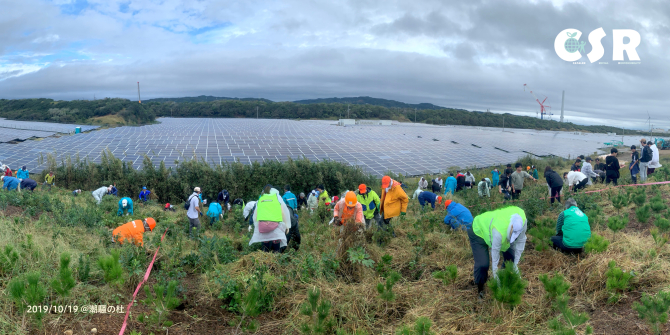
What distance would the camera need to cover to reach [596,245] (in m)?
4.47

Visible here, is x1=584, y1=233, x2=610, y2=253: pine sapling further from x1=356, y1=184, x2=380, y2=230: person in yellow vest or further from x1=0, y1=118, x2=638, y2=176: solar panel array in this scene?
x1=0, y1=118, x2=638, y2=176: solar panel array

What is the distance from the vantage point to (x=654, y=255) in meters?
4.29

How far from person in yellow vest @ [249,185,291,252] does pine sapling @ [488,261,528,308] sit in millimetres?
2771

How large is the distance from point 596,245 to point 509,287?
2031 mm

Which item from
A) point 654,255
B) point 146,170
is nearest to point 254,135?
point 146,170

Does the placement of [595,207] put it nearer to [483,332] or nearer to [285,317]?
[483,332]

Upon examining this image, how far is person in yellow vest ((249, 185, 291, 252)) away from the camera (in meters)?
4.89

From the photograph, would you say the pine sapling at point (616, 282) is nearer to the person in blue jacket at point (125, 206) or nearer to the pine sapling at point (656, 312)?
the pine sapling at point (656, 312)

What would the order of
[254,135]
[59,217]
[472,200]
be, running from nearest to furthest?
1. [59,217]
2. [472,200]
3. [254,135]

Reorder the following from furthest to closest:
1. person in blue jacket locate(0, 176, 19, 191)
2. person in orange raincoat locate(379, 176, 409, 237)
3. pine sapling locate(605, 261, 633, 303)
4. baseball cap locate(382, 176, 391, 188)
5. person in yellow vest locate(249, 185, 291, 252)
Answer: person in blue jacket locate(0, 176, 19, 191) < person in orange raincoat locate(379, 176, 409, 237) < baseball cap locate(382, 176, 391, 188) < person in yellow vest locate(249, 185, 291, 252) < pine sapling locate(605, 261, 633, 303)

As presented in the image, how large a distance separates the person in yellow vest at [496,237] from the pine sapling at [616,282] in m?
0.84

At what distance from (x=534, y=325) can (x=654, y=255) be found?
2.21 m

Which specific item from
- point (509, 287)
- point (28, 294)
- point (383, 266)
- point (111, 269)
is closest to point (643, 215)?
point (509, 287)

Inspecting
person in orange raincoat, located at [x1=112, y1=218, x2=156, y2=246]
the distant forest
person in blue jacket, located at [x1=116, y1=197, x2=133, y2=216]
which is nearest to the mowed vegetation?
person in orange raincoat, located at [x1=112, y1=218, x2=156, y2=246]
